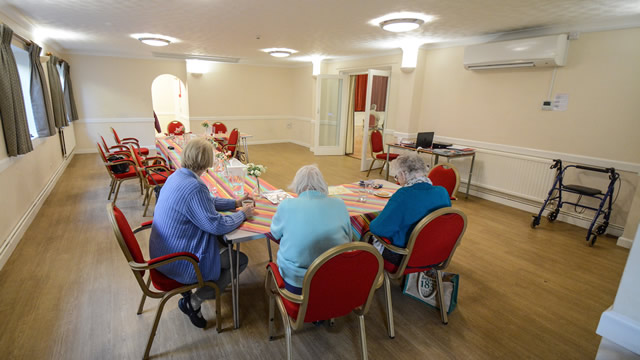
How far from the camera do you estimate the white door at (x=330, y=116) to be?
8.48 meters

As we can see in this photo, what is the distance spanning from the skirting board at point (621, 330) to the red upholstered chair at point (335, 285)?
32.1 inches

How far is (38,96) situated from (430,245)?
5403 millimetres

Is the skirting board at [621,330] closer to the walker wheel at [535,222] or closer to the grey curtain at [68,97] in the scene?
the walker wheel at [535,222]

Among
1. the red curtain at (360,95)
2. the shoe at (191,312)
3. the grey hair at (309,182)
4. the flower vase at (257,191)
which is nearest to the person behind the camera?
the grey hair at (309,182)

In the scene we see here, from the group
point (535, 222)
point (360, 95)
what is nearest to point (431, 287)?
point (535, 222)

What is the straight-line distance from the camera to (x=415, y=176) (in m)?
2.24

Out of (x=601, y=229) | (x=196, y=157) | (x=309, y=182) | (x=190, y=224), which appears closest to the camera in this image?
(x=309, y=182)

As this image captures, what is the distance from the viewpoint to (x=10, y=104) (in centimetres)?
322

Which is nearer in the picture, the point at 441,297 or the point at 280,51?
the point at 441,297

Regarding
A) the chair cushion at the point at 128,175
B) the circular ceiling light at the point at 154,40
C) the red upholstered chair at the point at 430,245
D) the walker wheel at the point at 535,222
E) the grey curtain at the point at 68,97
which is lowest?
the walker wheel at the point at 535,222

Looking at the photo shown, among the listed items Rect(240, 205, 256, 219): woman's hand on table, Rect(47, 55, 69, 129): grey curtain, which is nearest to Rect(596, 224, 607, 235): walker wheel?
Rect(240, 205, 256, 219): woman's hand on table

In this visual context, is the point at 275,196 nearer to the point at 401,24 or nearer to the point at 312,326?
the point at 312,326

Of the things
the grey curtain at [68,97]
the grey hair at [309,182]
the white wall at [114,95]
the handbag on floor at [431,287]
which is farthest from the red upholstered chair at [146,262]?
the white wall at [114,95]

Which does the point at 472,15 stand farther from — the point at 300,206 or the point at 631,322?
the point at 631,322
